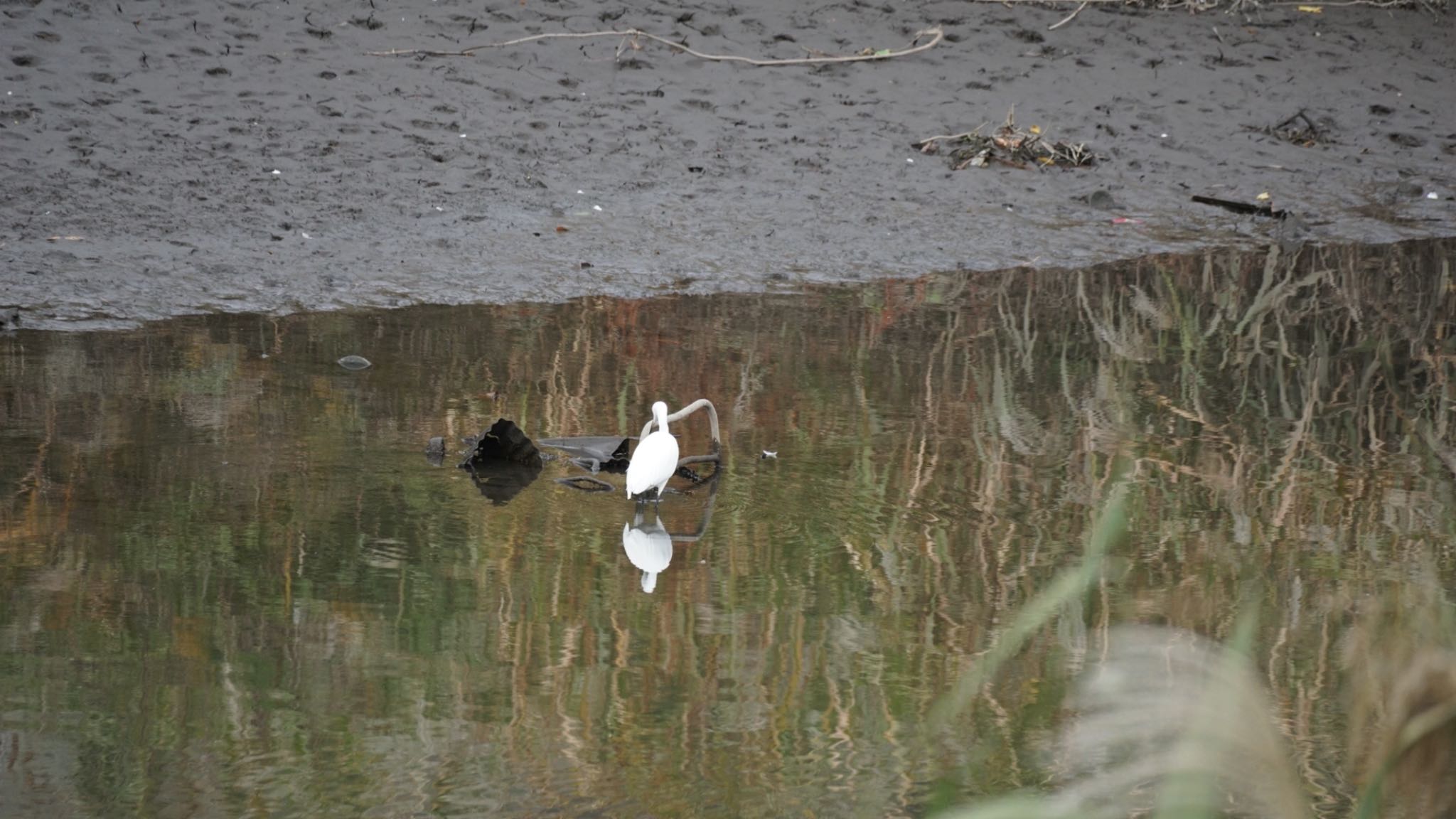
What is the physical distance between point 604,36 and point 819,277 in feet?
10.3

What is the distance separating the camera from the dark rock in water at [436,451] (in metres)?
3.42

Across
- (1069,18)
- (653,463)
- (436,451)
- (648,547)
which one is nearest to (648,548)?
(648,547)

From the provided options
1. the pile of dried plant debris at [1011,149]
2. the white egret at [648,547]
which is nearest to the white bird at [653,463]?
the white egret at [648,547]

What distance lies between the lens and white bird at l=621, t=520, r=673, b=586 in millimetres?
2777

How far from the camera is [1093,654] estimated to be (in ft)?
8.08

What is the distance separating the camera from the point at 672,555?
9.49 feet

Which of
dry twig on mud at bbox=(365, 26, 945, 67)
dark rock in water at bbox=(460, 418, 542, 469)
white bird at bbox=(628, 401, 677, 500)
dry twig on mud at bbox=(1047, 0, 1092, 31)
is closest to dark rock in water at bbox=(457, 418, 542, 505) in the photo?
dark rock in water at bbox=(460, 418, 542, 469)

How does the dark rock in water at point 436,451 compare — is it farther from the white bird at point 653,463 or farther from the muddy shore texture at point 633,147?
the muddy shore texture at point 633,147

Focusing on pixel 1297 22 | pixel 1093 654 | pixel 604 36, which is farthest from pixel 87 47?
pixel 1297 22

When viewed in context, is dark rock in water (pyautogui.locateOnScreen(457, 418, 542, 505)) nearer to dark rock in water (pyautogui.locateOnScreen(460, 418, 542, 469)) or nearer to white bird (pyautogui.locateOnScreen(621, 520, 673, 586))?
dark rock in water (pyautogui.locateOnScreen(460, 418, 542, 469))

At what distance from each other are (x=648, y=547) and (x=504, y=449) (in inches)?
23.8

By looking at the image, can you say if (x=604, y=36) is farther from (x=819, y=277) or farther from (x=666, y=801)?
(x=666, y=801)

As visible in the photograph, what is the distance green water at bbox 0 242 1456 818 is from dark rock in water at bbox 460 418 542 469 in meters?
0.12

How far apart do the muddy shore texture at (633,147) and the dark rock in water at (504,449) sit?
1887 millimetres
